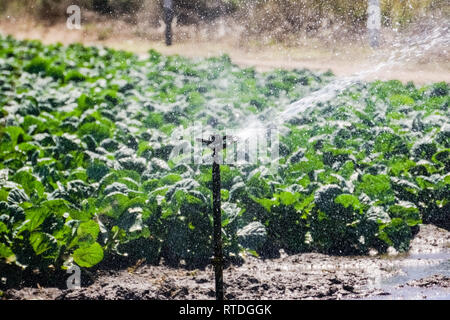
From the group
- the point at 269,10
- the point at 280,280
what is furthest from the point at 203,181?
the point at 269,10

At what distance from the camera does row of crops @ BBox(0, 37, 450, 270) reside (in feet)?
12.5

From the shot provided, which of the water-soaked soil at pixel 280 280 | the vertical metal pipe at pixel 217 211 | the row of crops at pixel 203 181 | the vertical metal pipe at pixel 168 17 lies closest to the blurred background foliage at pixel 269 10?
the vertical metal pipe at pixel 168 17

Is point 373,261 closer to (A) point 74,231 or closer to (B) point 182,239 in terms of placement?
(B) point 182,239

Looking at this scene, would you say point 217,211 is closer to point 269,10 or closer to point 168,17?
point 269,10

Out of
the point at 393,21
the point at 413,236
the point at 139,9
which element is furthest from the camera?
the point at 139,9

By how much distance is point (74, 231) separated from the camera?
3590mm

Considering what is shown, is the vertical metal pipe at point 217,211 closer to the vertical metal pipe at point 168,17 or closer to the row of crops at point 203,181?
the row of crops at point 203,181

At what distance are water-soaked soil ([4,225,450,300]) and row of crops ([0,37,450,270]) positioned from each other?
14cm

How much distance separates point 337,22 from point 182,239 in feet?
41.7

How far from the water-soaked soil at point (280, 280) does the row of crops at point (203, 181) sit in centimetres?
14

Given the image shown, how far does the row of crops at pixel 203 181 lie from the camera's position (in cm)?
382

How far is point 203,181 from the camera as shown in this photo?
4.29 meters
